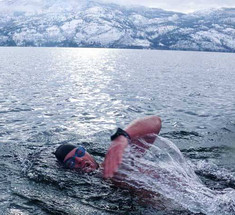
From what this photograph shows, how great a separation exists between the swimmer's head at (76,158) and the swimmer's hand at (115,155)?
120 cm

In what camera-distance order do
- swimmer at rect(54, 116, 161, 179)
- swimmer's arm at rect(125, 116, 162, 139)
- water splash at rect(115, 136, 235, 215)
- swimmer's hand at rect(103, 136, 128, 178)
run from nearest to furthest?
swimmer's hand at rect(103, 136, 128, 178), water splash at rect(115, 136, 235, 215), swimmer at rect(54, 116, 161, 179), swimmer's arm at rect(125, 116, 162, 139)

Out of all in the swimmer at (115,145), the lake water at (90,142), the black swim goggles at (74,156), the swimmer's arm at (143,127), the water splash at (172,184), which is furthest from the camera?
the black swim goggles at (74,156)

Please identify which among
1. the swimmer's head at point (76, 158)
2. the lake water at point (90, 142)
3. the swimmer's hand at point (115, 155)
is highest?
the swimmer's hand at point (115, 155)

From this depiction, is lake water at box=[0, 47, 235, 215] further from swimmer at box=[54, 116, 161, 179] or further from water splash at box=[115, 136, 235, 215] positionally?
swimmer at box=[54, 116, 161, 179]

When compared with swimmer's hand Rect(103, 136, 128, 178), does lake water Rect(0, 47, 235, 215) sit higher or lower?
lower

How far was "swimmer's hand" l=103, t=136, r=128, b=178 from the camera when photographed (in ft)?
24.0

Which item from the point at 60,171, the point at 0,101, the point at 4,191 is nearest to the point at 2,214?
the point at 4,191

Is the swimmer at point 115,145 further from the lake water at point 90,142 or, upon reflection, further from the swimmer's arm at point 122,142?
the lake water at point 90,142

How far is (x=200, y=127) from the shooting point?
53.4 feet

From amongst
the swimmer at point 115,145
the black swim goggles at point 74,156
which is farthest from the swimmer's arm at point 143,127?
the black swim goggles at point 74,156

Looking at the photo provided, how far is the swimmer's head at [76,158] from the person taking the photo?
8594mm

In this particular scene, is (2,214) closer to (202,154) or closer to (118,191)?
(118,191)

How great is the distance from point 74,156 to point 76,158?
0.29ft

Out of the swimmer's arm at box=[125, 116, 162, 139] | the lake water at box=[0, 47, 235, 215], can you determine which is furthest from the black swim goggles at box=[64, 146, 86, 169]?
the swimmer's arm at box=[125, 116, 162, 139]
